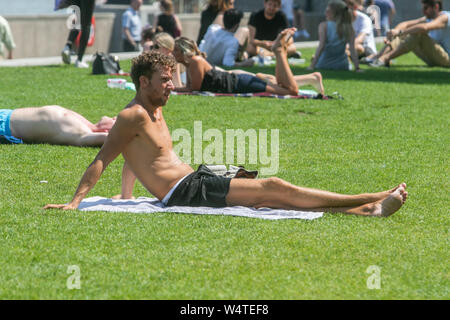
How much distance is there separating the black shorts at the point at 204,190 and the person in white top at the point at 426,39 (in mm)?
12716

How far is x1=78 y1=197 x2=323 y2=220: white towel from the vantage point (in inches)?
267

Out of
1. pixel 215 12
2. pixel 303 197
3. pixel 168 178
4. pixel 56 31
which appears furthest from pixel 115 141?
pixel 56 31

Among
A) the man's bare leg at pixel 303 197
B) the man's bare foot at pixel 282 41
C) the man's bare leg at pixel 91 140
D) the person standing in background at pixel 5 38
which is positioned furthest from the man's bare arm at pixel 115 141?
the person standing in background at pixel 5 38

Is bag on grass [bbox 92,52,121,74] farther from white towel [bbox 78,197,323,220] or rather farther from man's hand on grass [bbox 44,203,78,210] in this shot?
man's hand on grass [bbox 44,203,78,210]

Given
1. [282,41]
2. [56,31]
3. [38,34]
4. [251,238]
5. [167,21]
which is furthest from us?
[56,31]

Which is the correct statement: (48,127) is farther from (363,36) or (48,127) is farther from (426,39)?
(363,36)

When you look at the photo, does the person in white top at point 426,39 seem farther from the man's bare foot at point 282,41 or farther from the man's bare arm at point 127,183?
the man's bare arm at point 127,183

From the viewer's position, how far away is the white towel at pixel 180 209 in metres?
6.79

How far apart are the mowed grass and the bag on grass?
19.1ft

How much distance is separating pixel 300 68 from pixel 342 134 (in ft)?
27.7

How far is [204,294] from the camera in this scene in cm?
501

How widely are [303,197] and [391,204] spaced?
677mm

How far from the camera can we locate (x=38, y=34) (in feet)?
74.5

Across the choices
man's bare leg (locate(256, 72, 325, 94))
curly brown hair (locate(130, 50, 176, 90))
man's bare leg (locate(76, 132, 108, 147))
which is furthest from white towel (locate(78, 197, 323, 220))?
man's bare leg (locate(256, 72, 325, 94))
